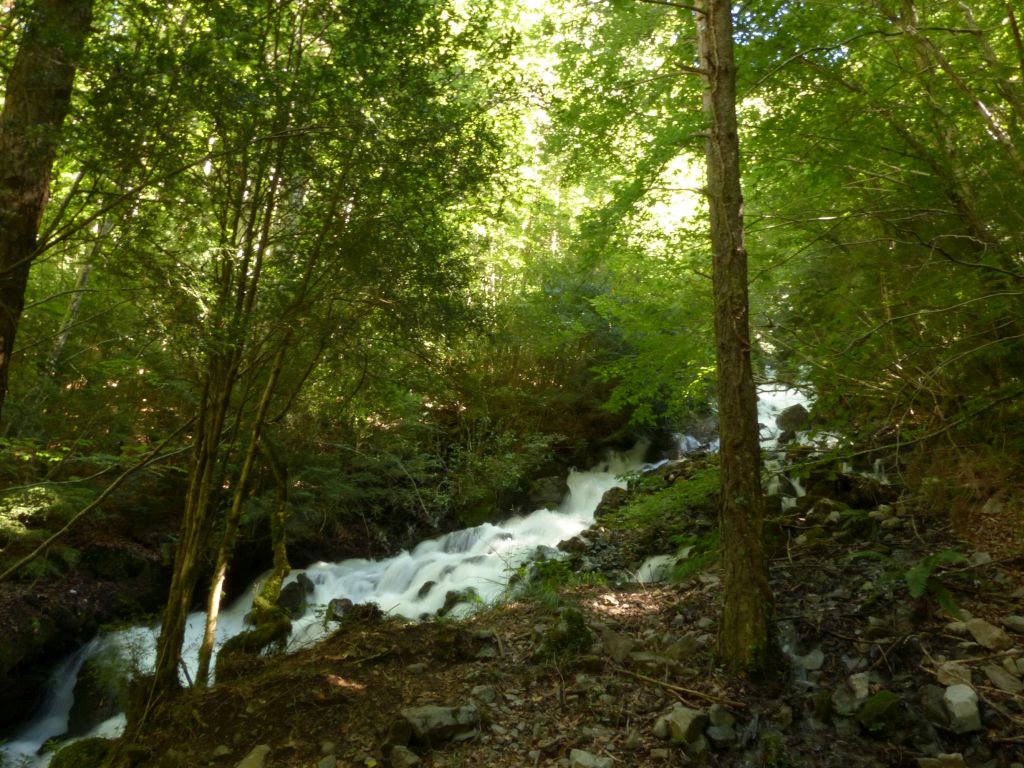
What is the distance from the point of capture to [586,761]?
3.51 m

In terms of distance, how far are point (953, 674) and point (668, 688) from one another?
162 cm

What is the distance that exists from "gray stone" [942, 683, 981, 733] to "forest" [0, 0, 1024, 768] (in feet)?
0.06

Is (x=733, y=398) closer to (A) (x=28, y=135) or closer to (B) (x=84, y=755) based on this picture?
(A) (x=28, y=135)

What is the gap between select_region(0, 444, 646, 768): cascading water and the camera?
676 centimetres

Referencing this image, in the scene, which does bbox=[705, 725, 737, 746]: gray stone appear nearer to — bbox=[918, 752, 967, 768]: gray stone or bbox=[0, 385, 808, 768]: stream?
bbox=[918, 752, 967, 768]: gray stone

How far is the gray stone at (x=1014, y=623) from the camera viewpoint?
3.98 meters

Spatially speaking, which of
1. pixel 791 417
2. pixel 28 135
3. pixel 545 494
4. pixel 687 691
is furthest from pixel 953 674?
pixel 791 417

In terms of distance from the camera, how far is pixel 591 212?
20.3ft

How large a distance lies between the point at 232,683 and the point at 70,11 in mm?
4290

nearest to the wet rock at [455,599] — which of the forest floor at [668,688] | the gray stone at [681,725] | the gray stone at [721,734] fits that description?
the forest floor at [668,688]

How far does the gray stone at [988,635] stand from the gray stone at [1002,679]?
0.19m

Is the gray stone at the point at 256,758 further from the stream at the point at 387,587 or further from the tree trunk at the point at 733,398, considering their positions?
the tree trunk at the point at 733,398

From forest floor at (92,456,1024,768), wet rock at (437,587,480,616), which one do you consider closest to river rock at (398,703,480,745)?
forest floor at (92,456,1024,768)

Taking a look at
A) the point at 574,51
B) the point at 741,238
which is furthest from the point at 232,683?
the point at 574,51
